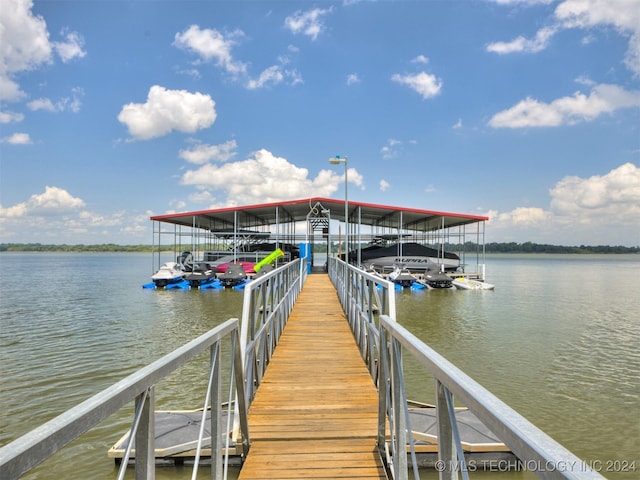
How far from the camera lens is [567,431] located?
577 cm

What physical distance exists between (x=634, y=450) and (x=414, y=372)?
3.59 meters

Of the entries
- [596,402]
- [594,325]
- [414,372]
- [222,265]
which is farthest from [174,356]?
[222,265]

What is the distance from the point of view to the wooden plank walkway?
314 cm

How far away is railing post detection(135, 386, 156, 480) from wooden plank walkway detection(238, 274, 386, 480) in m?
1.68

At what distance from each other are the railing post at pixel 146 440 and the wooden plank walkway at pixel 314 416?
5.50 ft

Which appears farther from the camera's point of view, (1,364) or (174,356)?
(1,364)

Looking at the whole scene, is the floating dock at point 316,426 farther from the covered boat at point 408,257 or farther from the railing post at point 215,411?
the covered boat at point 408,257

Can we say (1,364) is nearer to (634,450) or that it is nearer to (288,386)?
(288,386)

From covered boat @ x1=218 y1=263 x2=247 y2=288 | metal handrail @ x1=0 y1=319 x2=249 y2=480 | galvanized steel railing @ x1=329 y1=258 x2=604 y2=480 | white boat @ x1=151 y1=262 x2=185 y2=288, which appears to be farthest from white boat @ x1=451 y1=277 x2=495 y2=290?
metal handrail @ x1=0 y1=319 x2=249 y2=480

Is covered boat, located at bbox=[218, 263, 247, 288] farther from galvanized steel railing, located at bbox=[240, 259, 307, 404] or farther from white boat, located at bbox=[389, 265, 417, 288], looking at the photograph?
galvanized steel railing, located at bbox=[240, 259, 307, 404]

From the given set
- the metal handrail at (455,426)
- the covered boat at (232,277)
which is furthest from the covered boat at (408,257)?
the metal handrail at (455,426)

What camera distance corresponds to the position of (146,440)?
1569 millimetres

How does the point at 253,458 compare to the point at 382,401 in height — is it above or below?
below

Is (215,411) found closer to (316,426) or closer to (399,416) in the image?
(399,416)
